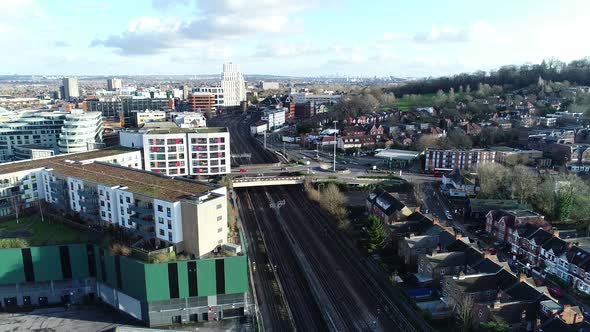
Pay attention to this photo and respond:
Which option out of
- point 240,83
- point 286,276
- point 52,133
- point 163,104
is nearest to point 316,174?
point 286,276

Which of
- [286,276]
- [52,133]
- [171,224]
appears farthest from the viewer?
[52,133]

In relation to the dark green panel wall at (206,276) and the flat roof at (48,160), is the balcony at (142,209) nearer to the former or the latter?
the dark green panel wall at (206,276)

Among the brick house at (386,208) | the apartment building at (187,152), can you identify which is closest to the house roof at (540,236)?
the brick house at (386,208)

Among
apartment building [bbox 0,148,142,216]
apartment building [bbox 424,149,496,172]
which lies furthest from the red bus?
apartment building [bbox 0,148,142,216]

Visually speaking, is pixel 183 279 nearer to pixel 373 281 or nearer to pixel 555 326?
pixel 373 281

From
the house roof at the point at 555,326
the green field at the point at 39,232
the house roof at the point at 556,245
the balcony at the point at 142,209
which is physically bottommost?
the house roof at the point at 555,326

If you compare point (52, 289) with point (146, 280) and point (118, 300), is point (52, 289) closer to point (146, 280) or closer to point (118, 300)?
point (118, 300)
